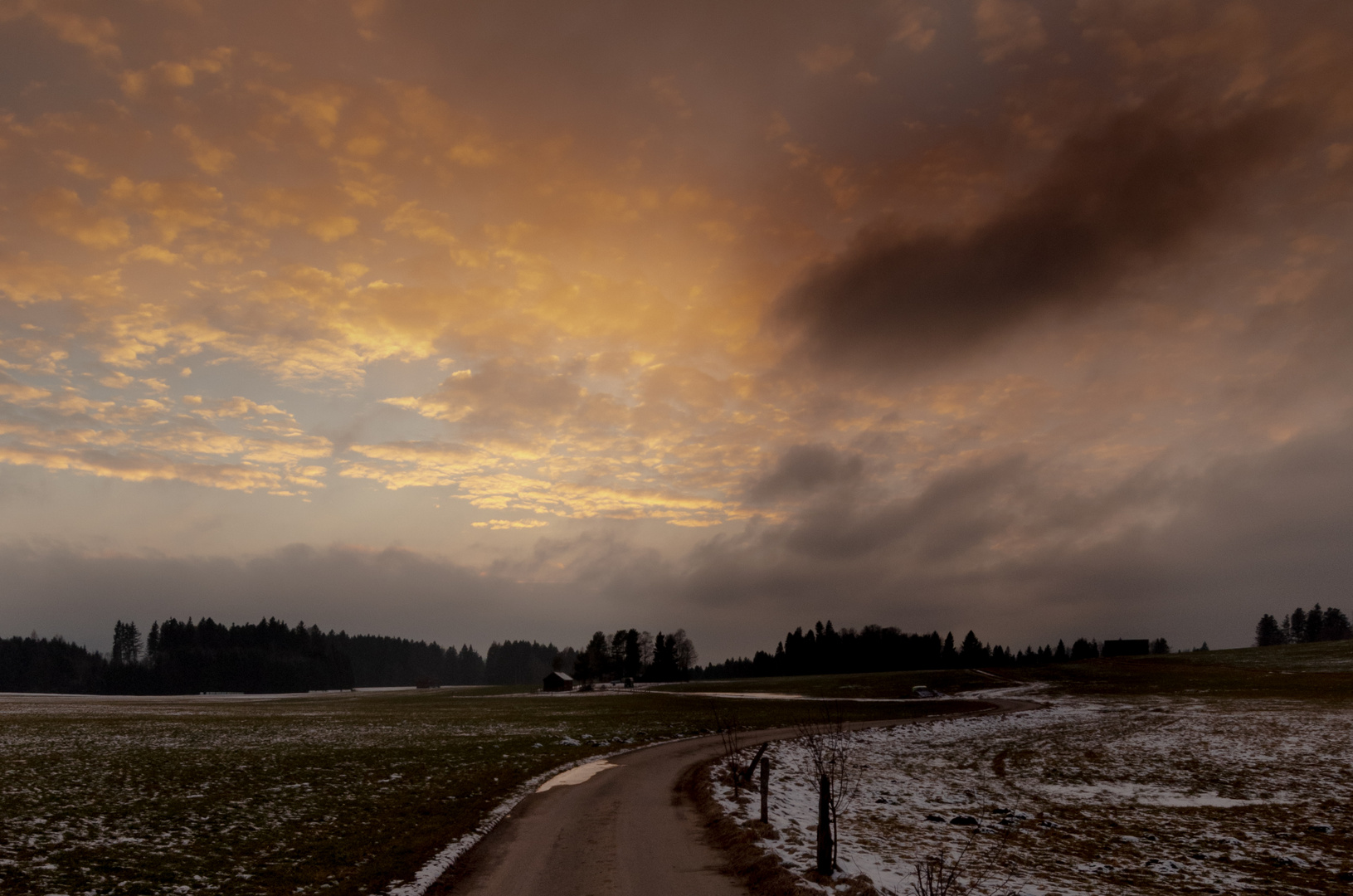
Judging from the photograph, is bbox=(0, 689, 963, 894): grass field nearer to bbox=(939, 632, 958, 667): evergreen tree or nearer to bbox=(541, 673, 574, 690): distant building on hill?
bbox=(541, 673, 574, 690): distant building on hill

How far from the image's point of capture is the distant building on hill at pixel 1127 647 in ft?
534

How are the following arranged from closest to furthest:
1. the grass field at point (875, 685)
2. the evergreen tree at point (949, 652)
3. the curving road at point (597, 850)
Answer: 1. the curving road at point (597, 850)
2. the grass field at point (875, 685)
3. the evergreen tree at point (949, 652)

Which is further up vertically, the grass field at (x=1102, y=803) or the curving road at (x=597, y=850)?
the curving road at (x=597, y=850)

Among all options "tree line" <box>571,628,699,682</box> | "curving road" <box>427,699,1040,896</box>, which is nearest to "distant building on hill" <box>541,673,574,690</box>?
"tree line" <box>571,628,699,682</box>

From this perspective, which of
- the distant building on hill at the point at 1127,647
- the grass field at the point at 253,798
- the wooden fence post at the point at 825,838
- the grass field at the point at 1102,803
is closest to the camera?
the wooden fence post at the point at 825,838

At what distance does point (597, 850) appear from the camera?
1672 centimetres

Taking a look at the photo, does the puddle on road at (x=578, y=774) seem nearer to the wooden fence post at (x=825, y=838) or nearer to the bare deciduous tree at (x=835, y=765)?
the bare deciduous tree at (x=835, y=765)

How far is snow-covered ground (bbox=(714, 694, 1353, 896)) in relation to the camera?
54.8ft

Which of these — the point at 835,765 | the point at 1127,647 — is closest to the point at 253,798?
the point at 835,765

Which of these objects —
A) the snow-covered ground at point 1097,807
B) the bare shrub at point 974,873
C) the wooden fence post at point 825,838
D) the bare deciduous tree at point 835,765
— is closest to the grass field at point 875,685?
the bare deciduous tree at point 835,765

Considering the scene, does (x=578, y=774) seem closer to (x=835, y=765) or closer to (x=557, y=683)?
(x=835, y=765)

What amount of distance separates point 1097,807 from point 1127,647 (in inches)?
6789

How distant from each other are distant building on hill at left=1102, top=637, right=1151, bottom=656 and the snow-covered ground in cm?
13841

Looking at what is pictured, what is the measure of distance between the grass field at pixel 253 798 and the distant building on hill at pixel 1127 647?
155033 millimetres
